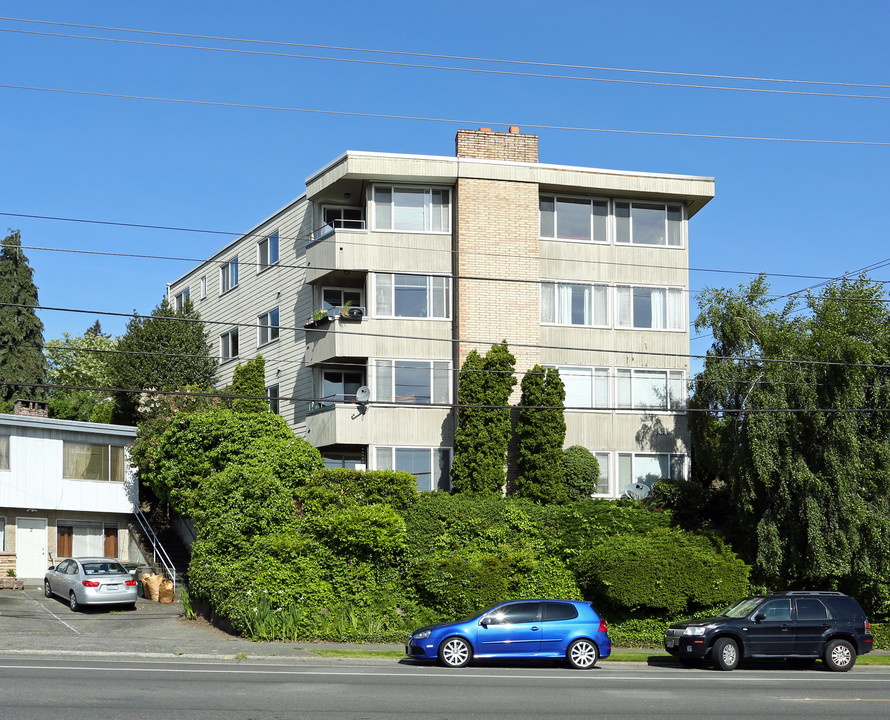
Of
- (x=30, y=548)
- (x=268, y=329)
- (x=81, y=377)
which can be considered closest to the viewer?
(x=30, y=548)

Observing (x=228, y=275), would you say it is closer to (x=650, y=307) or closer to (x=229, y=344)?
(x=229, y=344)

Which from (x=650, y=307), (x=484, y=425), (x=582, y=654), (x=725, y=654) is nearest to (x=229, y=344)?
(x=484, y=425)

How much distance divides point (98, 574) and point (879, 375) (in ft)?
74.1

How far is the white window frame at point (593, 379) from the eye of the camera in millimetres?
34625

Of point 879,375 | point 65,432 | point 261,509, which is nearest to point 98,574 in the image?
point 261,509

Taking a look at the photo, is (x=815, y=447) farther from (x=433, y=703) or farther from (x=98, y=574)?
(x=98, y=574)

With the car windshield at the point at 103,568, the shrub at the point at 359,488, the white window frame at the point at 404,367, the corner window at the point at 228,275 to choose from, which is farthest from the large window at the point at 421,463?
the corner window at the point at 228,275

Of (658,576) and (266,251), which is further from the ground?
(266,251)

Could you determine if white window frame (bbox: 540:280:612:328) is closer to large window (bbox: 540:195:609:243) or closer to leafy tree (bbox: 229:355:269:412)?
large window (bbox: 540:195:609:243)

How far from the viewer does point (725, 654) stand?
21.9 m

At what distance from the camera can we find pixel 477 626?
21.3 meters

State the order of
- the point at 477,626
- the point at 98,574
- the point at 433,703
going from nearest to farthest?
the point at 433,703 → the point at 477,626 → the point at 98,574

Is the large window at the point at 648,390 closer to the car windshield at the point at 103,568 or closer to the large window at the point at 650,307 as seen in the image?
the large window at the point at 650,307

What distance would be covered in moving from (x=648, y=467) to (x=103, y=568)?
17690 mm
